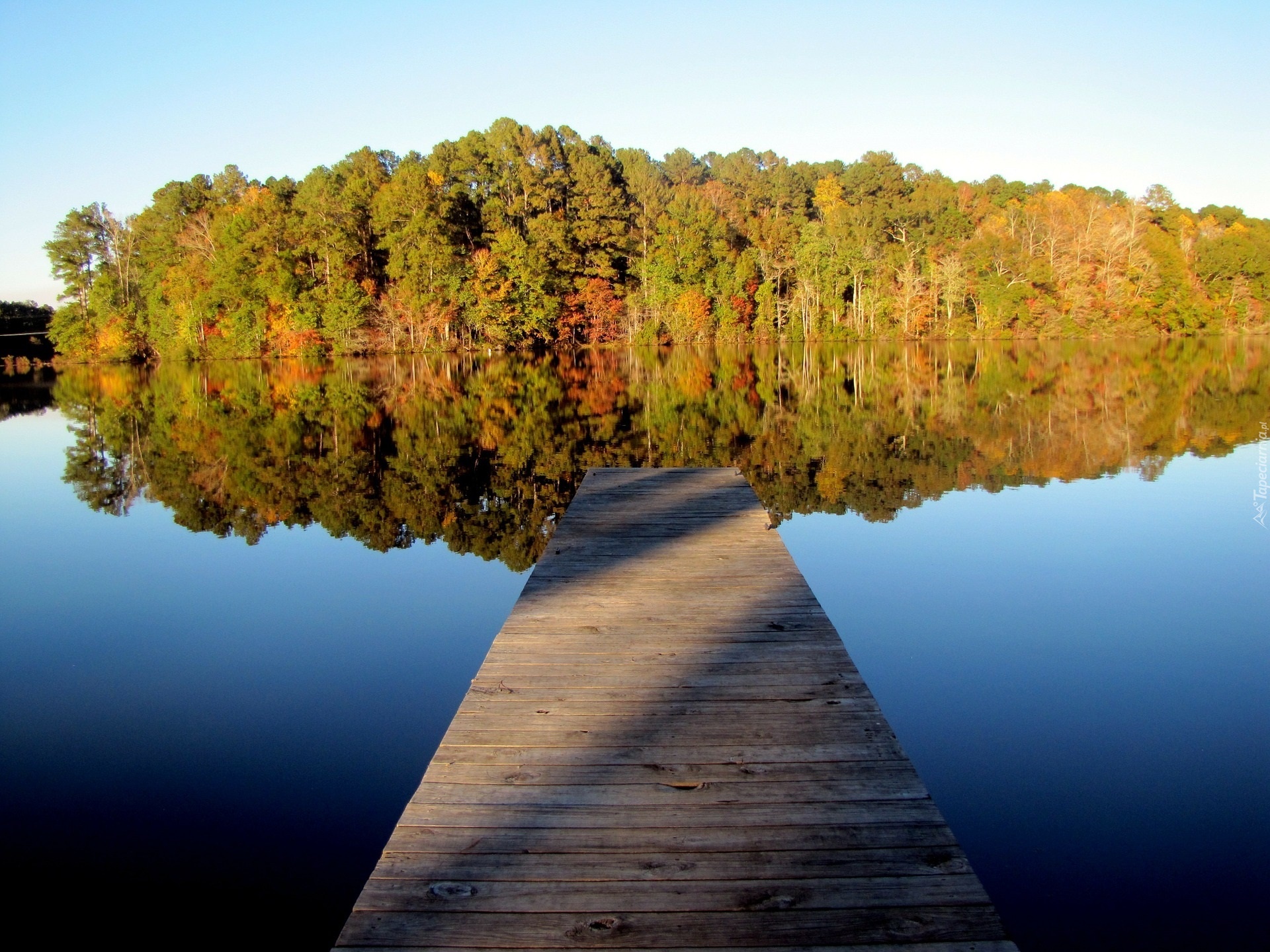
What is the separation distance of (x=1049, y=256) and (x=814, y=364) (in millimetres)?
26886

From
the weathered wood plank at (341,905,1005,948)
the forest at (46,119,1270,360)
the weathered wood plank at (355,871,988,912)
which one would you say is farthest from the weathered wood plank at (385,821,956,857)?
the forest at (46,119,1270,360)

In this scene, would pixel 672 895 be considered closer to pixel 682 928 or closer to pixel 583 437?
pixel 682 928

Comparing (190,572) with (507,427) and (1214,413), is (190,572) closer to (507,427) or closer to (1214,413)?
(507,427)

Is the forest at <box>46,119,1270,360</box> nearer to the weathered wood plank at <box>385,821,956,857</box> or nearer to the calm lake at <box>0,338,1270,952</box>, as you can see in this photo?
the calm lake at <box>0,338,1270,952</box>

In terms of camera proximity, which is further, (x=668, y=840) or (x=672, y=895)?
(x=668, y=840)

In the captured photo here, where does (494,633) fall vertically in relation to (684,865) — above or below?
below

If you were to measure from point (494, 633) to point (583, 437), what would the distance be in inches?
348

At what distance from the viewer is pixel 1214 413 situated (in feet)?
51.6

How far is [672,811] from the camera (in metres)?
2.61

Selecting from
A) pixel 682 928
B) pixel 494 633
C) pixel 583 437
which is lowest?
pixel 494 633

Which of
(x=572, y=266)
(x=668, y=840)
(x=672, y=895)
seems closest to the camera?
(x=672, y=895)

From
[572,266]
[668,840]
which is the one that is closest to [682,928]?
[668,840]

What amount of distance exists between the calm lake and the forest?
28.3 m

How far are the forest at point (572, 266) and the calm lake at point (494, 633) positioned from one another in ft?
92.9
